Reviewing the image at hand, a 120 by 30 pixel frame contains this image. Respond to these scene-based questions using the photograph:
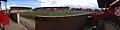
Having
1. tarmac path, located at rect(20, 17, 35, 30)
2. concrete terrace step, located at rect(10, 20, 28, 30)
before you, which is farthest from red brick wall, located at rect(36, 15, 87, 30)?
concrete terrace step, located at rect(10, 20, 28, 30)

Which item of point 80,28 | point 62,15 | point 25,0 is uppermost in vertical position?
point 25,0

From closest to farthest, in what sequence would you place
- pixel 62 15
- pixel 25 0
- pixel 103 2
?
1. pixel 103 2
2. pixel 62 15
3. pixel 25 0

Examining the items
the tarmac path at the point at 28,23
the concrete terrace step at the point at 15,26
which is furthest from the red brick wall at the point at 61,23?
the concrete terrace step at the point at 15,26

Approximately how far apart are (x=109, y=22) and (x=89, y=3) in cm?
194

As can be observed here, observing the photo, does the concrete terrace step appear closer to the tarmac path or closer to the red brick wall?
the tarmac path

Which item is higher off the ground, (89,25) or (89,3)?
(89,3)

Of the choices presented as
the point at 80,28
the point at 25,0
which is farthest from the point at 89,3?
the point at 80,28

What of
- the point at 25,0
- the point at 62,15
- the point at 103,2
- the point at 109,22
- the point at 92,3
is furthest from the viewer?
the point at 25,0

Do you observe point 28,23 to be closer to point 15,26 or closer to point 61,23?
point 15,26

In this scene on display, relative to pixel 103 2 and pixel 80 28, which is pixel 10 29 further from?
pixel 103 2

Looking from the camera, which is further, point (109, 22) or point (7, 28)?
point (7, 28)

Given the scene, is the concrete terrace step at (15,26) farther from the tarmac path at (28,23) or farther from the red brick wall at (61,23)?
the red brick wall at (61,23)

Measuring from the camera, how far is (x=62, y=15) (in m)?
2.46

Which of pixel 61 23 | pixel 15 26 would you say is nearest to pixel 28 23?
pixel 15 26
